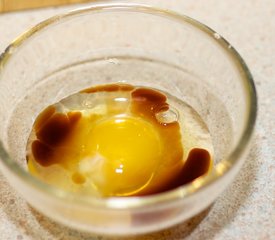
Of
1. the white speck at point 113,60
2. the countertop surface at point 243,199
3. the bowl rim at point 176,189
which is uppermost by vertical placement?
the bowl rim at point 176,189

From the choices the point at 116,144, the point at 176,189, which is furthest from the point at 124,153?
the point at 176,189

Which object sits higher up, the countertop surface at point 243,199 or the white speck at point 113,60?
the white speck at point 113,60

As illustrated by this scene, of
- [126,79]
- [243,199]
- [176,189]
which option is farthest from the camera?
[126,79]

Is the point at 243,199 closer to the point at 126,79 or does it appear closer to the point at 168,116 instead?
the point at 168,116

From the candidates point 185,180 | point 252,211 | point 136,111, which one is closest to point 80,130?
point 136,111

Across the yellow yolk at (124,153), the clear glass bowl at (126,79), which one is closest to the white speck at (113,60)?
the clear glass bowl at (126,79)

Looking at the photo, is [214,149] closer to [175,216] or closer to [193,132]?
[193,132]

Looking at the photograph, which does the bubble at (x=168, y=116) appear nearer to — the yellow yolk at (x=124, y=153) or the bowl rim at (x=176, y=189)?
the yellow yolk at (x=124, y=153)
